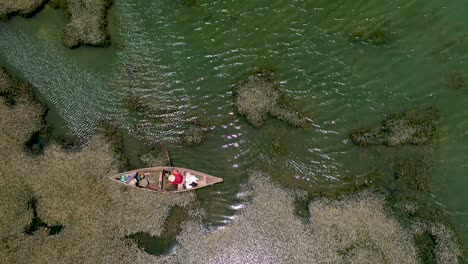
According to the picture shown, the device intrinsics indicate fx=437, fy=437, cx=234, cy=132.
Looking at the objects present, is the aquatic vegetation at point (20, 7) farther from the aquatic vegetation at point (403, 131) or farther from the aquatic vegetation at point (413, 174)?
the aquatic vegetation at point (413, 174)

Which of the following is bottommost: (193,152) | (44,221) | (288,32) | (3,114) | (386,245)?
(386,245)

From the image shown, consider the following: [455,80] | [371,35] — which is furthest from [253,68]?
[455,80]

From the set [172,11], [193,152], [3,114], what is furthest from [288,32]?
[3,114]

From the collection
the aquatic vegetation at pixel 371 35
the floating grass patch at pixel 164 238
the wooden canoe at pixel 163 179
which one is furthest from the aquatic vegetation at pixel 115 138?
the aquatic vegetation at pixel 371 35

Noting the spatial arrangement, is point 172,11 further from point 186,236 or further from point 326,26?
point 186,236

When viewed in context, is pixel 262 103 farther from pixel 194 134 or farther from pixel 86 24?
pixel 86 24

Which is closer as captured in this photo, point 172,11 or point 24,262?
point 24,262

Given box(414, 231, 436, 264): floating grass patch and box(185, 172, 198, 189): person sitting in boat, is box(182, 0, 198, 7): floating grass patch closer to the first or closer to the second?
box(185, 172, 198, 189): person sitting in boat

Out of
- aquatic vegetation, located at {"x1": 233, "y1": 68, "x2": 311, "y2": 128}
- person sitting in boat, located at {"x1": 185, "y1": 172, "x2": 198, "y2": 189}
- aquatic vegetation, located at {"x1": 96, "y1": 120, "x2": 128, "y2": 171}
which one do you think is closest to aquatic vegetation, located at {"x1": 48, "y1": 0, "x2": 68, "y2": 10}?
aquatic vegetation, located at {"x1": 96, "y1": 120, "x2": 128, "y2": 171}
